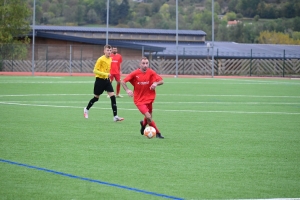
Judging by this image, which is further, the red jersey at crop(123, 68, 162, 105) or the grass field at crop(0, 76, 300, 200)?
the red jersey at crop(123, 68, 162, 105)

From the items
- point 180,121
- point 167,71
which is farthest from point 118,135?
point 167,71

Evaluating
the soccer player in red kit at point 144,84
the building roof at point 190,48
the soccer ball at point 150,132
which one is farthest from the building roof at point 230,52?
the soccer ball at point 150,132

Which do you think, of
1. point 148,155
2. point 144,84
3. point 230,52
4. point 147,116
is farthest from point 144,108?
point 230,52

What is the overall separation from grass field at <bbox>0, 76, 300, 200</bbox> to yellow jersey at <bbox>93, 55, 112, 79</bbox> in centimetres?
121

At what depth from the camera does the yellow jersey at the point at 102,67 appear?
18.7 metres

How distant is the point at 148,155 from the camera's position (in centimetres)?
1172

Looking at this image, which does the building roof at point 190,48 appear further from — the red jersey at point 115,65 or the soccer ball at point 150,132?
the soccer ball at point 150,132

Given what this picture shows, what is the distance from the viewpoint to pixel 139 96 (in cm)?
1459

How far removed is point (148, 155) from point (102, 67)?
750cm

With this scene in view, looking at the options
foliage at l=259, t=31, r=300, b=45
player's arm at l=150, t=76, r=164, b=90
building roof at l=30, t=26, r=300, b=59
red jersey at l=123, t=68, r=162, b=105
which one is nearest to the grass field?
red jersey at l=123, t=68, r=162, b=105

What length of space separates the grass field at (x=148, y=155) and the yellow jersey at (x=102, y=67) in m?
1.21

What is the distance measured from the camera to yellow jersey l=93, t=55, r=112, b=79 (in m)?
18.7

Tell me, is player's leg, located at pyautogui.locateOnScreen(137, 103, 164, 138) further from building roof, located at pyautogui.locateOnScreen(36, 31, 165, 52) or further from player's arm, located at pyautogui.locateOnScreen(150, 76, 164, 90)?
building roof, located at pyautogui.locateOnScreen(36, 31, 165, 52)

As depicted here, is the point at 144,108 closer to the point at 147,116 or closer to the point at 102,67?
the point at 147,116
